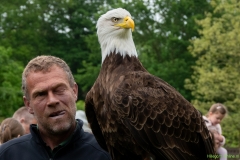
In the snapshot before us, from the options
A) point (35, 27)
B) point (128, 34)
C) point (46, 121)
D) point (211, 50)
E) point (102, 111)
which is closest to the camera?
point (46, 121)

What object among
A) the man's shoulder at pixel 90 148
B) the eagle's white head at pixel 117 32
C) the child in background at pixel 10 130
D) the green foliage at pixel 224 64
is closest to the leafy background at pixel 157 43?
the green foliage at pixel 224 64

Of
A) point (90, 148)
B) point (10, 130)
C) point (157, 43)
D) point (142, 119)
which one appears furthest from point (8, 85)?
point (90, 148)

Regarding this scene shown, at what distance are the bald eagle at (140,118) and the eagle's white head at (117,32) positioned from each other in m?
0.08

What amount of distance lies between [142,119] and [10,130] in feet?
7.19

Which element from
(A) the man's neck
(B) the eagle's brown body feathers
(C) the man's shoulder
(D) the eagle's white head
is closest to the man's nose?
(A) the man's neck

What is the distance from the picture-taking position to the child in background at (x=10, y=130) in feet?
20.9

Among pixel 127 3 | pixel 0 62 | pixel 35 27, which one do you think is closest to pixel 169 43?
pixel 127 3

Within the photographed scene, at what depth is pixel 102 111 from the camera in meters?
4.85

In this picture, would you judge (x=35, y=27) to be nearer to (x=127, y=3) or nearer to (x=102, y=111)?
(x=127, y=3)

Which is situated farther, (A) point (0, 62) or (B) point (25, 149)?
(A) point (0, 62)

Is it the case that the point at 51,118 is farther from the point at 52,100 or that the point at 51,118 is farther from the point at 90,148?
the point at 90,148

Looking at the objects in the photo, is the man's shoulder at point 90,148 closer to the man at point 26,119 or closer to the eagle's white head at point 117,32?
the eagle's white head at point 117,32

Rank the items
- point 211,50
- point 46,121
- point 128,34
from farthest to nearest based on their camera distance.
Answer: point 211,50 → point 128,34 → point 46,121

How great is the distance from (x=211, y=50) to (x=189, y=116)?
20.3 m
